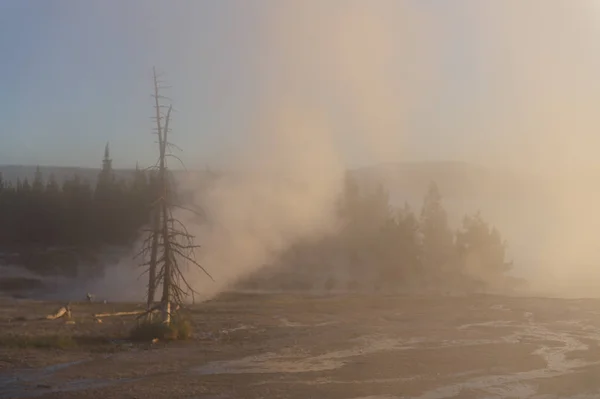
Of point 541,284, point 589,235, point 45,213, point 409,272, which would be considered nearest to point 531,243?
point 589,235

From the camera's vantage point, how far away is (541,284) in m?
56.1

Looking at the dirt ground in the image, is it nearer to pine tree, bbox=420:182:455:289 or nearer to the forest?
the forest

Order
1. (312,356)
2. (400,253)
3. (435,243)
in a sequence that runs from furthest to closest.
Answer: (435,243)
(400,253)
(312,356)

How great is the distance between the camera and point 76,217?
6203 cm

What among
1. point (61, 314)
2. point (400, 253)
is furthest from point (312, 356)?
→ point (400, 253)

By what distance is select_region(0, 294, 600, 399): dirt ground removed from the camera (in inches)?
634

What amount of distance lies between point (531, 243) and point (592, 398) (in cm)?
6583

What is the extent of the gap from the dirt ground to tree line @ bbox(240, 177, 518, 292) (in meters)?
17.9

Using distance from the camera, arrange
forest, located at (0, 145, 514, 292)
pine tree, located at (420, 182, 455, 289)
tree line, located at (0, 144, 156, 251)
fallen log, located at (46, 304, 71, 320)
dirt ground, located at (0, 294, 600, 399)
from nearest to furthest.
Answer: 1. dirt ground, located at (0, 294, 600, 399)
2. fallen log, located at (46, 304, 71, 320)
3. forest, located at (0, 145, 514, 292)
4. pine tree, located at (420, 182, 455, 289)
5. tree line, located at (0, 144, 156, 251)

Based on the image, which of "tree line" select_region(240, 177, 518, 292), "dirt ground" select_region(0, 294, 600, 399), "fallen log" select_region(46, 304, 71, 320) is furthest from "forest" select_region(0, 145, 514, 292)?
"fallen log" select_region(46, 304, 71, 320)

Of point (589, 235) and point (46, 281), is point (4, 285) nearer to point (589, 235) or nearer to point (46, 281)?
point (46, 281)

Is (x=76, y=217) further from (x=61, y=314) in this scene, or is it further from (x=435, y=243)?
(x=61, y=314)

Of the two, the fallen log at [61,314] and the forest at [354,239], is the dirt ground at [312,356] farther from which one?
the forest at [354,239]

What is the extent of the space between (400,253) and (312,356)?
34.7 metres
